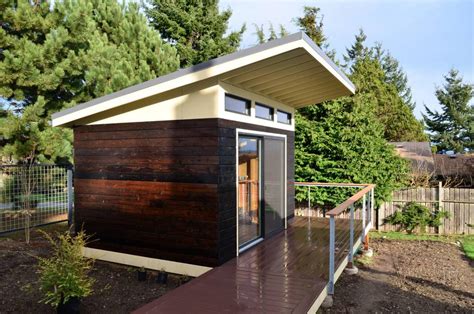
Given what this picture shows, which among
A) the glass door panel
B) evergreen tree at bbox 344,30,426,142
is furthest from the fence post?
evergreen tree at bbox 344,30,426,142

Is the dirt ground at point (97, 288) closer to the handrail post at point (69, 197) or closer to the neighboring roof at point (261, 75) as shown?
the handrail post at point (69, 197)

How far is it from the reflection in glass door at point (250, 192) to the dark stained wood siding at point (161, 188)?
38 centimetres

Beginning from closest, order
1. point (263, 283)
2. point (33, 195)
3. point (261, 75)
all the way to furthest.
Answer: point (263, 283), point (261, 75), point (33, 195)

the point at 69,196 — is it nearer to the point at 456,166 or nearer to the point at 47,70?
the point at 47,70

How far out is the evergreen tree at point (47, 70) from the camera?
7.12 m

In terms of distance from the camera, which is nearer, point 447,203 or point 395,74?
point 447,203

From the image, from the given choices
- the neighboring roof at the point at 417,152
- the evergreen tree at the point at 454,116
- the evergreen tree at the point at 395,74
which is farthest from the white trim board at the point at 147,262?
the evergreen tree at the point at 395,74

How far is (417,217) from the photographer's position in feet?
27.7

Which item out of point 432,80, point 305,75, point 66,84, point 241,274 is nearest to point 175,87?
point 305,75

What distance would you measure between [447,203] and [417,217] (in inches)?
31.8

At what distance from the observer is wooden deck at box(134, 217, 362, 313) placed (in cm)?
305

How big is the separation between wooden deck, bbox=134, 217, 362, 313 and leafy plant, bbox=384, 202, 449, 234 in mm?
3926

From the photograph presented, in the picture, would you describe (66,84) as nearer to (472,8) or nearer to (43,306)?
(43,306)

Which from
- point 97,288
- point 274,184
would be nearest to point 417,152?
point 274,184
